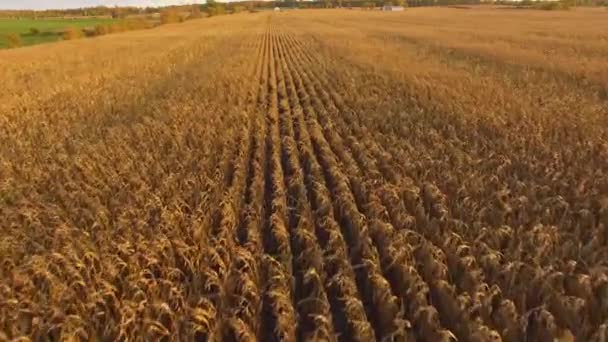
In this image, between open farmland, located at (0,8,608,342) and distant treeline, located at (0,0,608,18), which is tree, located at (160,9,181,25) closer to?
distant treeline, located at (0,0,608,18)

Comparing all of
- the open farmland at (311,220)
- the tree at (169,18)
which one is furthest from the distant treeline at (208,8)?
the open farmland at (311,220)

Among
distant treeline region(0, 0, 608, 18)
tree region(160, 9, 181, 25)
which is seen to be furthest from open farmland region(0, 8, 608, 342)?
distant treeline region(0, 0, 608, 18)

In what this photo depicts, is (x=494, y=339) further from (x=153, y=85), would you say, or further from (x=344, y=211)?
(x=153, y=85)

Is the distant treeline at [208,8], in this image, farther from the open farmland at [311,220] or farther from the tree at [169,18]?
the open farmland at [311,220]

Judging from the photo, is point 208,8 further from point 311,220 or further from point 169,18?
point 311,220

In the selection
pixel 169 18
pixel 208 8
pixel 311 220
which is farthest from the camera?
pixel 208 8

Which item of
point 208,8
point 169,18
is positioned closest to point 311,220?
point 169,18

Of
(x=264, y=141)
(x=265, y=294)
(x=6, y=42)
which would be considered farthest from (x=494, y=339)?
(x=6, y=42)

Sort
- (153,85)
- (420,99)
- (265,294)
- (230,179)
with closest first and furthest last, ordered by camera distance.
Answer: (265,294), (230,179), (420,99), (153,85)
